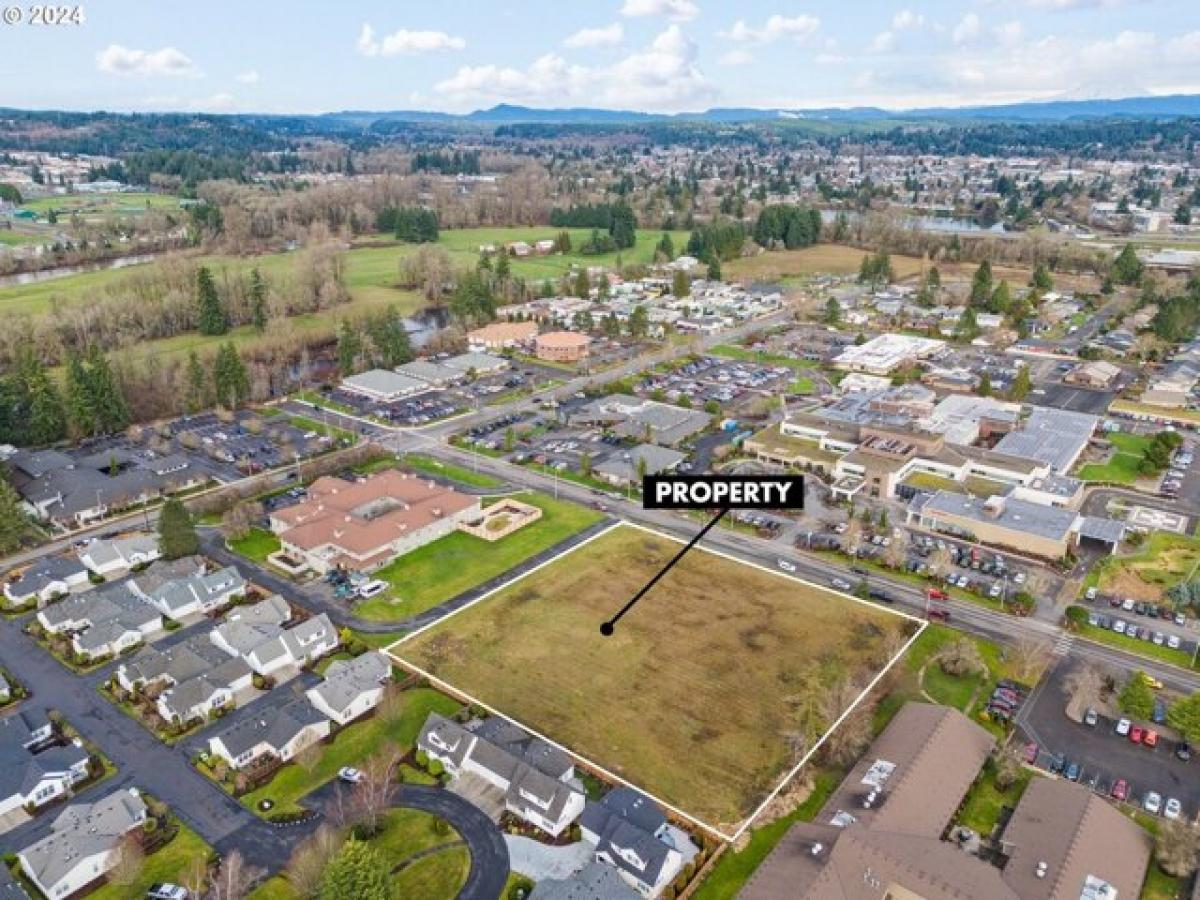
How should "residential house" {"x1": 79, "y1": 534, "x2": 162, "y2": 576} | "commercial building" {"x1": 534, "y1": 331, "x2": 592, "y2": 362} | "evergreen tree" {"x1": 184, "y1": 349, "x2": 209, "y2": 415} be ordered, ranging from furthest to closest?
"commercial building" {"x1": 534, "y1": 331, "x2": 592, "y2": 362} → "evergreen tree" {"x1": 184, "y1": 349, "x2": 209, "y2": 415} → "residential house" {"x1": 79, "y1": 534, "x2": 162, "y2": 576}

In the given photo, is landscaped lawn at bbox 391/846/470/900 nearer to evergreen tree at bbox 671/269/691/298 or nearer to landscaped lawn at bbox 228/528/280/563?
landscaped lawn at bbox 228/528/280/563

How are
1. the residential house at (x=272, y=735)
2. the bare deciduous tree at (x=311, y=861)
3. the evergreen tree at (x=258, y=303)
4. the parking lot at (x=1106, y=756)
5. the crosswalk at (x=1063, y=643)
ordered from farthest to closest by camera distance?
1. the evergreen tree at (x=258, y=303)
2. the crosswalk at (x=1063, y=643)
3. the residential house at (x=272, y=735)
4. the parking lot at (x=1106, y=756)
5. the bare deciduous tree at (x=311, y=861)

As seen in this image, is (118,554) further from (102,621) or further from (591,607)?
(591,607)

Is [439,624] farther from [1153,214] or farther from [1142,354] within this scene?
A: [1153,214]

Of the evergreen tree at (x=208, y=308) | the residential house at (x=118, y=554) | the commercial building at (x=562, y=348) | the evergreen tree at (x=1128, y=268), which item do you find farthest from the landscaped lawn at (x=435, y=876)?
the evergreen tree at (x=1128, y=268)

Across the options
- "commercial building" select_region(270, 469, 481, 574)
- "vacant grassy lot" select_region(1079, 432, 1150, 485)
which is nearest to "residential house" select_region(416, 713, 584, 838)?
"commercial building" select_region(270, 469, 481, 574)

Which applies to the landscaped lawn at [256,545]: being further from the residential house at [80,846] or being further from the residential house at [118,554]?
the residential house at [80,846]
